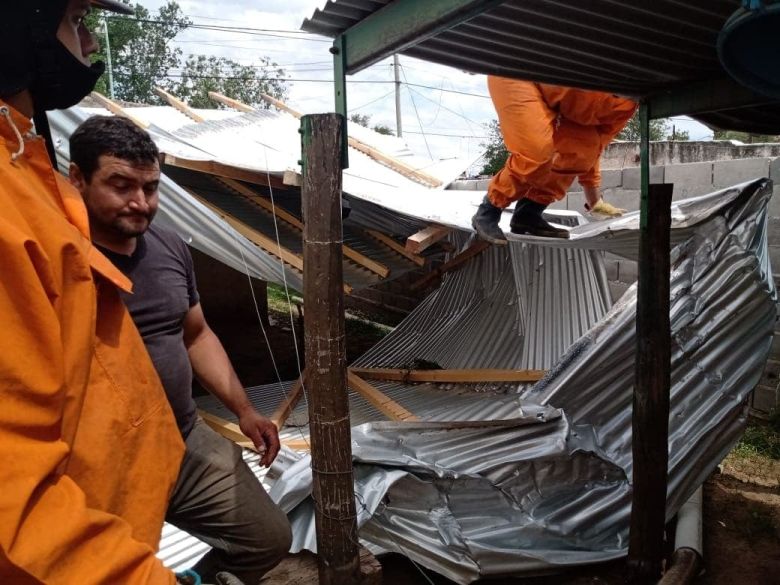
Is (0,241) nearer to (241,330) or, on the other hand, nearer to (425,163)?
(425,163)

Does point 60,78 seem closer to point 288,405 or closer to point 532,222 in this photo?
point 532,222

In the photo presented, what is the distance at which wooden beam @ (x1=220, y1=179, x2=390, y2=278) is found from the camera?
439cm

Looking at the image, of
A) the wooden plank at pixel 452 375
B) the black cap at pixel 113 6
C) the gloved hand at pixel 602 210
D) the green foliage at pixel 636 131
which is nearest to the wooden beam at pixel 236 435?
the wooden plank at pixel 452 375

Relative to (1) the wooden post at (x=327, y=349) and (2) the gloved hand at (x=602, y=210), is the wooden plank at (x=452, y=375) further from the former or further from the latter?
(1) the wooden post at (x=327, y=349)

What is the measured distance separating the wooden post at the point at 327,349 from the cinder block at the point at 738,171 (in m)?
3.53

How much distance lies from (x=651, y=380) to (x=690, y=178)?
2.61 m

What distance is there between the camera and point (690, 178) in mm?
4516

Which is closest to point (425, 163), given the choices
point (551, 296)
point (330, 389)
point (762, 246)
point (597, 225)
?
point (551, 296)

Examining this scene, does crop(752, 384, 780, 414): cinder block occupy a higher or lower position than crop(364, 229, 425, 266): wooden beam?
lower

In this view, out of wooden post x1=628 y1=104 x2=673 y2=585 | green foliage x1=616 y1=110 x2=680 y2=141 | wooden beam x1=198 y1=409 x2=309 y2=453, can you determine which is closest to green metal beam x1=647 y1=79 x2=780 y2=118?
wooden post x1=628 y1=104 x2=673 y2=585

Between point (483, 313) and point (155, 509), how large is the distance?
4498 millimetres

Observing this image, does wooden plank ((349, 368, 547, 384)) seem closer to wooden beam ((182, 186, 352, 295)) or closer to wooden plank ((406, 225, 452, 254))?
wooden beam ((182, 186, 352, 295))

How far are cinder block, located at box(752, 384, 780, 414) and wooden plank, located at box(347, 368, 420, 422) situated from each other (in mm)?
2505

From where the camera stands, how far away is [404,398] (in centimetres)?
443
